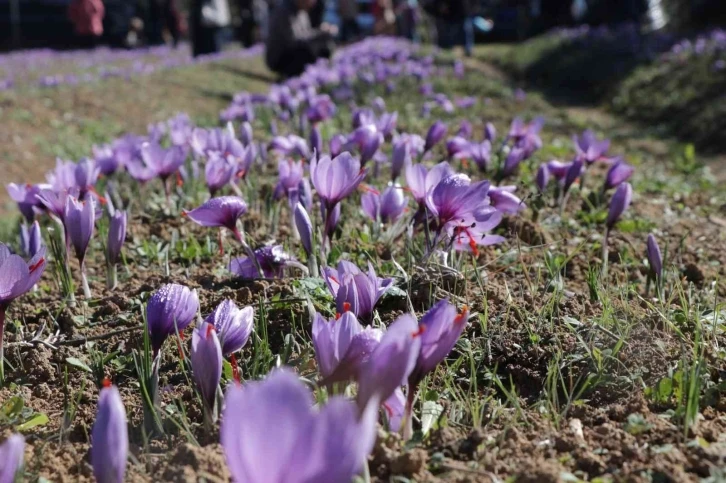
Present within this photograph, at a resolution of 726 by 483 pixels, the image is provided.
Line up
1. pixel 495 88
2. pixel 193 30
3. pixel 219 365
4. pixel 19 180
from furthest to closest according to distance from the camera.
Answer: pixel 193 30
pixel 495 88
pixel 19 180
pixel 219 365

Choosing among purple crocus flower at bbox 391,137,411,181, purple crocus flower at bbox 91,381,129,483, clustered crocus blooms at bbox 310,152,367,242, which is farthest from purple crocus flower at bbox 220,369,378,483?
purple crocus flower at bbox 391,137,411,181

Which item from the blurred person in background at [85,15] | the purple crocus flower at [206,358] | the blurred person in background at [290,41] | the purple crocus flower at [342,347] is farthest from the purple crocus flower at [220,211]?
the blurred person in background at [85,15]

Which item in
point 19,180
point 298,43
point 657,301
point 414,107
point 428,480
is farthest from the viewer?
point 298,43

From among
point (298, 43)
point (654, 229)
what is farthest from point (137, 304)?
point (298, 43)

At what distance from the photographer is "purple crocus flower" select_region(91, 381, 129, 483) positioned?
3.52 ft

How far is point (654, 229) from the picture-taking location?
10.7 feet

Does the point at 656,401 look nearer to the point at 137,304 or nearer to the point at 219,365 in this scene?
the point at 219,365

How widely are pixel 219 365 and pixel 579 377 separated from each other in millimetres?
771

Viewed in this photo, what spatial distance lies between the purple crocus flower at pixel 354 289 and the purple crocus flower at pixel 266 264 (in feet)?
1.61

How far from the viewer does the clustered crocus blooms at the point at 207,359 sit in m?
1.41

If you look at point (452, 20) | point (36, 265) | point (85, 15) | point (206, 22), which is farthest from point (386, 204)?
point (85, 15)

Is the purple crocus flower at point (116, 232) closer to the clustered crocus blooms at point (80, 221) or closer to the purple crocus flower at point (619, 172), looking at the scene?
the clustered crocus blooms at point (80, 221)

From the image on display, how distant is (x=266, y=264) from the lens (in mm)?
2250

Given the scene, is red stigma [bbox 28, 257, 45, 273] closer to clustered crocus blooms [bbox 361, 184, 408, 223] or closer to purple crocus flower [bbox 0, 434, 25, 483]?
purple crocus flower [bbox 0, 434, 25, 483]
